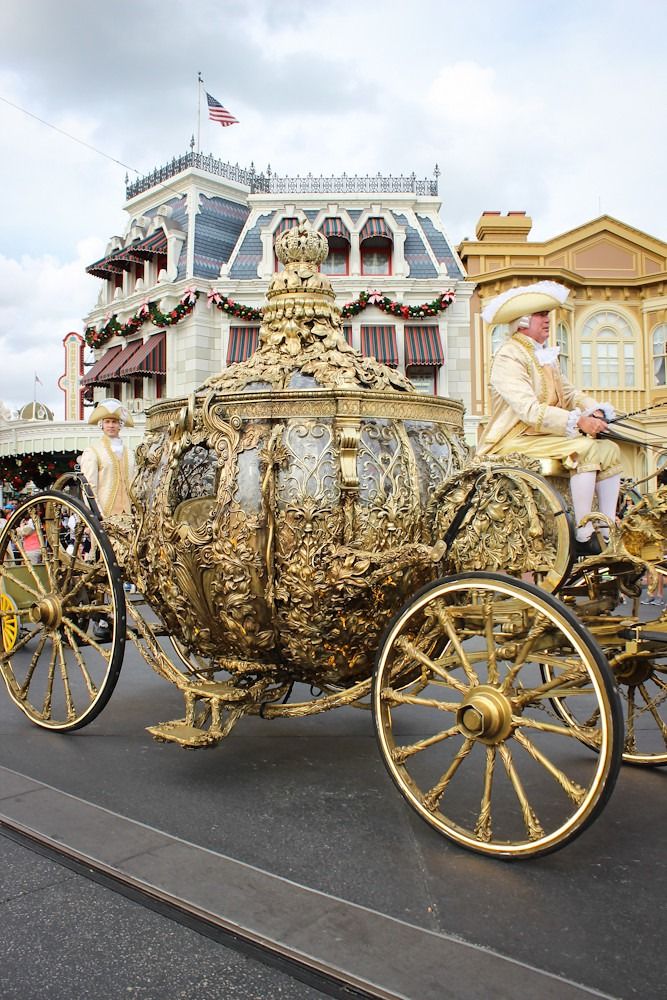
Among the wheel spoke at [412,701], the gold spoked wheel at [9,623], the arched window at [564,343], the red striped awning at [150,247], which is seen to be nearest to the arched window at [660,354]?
the arched window at [564,343]

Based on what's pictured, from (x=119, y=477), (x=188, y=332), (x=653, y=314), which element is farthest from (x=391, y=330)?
(x=119, y=477)

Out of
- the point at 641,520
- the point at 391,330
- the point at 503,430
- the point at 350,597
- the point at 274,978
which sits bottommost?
the point at 274,978

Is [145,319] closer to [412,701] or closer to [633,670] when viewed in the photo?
[633,670]

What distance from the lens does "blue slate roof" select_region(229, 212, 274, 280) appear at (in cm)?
2073

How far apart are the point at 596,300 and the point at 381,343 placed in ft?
18.3

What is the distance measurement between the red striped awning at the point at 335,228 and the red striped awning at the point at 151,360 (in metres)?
4.94

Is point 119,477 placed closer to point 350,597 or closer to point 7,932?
point 350,597

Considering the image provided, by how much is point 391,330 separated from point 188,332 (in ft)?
16.7

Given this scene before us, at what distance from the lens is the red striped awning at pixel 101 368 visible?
72.7ft

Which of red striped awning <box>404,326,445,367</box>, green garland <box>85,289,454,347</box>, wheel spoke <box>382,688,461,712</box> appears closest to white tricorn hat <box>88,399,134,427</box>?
wheel spoke <box>382,688,461,712</box>

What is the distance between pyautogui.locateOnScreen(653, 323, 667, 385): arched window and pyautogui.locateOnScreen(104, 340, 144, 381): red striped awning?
13.2 metres

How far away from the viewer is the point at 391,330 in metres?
20.1

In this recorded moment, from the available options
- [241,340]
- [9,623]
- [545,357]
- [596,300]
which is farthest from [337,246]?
[545,357]

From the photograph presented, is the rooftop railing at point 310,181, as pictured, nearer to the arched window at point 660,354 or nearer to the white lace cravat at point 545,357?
the arched window at point 660,354
